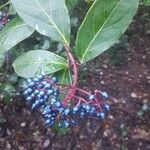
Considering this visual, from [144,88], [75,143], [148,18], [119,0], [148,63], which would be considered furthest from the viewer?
[148,18]

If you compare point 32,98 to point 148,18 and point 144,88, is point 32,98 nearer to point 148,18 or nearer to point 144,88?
point 144,88

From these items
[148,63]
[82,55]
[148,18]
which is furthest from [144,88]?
[82,55]

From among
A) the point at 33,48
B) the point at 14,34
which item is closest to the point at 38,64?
the point at 14,34

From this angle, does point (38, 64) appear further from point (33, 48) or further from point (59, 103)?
point (33, 48)

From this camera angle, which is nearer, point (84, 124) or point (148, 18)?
point (84, 124)

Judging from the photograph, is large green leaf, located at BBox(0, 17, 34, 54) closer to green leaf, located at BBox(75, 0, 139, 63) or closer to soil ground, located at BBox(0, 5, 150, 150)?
green leaf, located at BBox(75, 0, 139, 63)

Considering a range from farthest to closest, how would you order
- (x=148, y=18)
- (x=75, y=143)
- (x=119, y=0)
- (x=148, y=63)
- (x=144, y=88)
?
(x=148, y=18) < (x=148, y=63) < (x=144, y=88) < (x=75, y=143) < (x=119, y=0)

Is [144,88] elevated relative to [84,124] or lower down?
lower down
